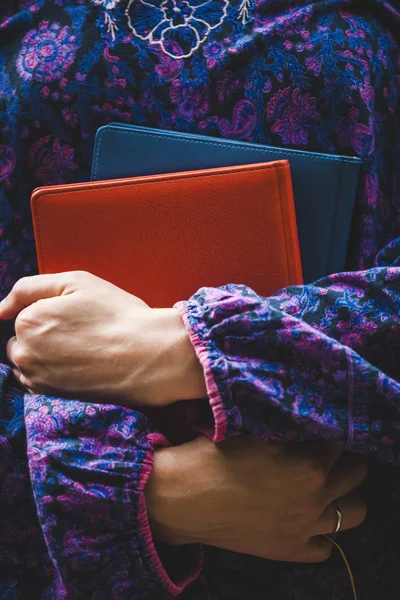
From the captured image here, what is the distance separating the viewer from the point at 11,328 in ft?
3.21

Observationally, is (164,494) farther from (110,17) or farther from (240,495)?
(110,17)

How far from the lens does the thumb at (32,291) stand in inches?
32.4

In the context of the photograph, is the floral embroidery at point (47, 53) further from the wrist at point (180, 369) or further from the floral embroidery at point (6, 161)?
the wrist at point (180, 369)

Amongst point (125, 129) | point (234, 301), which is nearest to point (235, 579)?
point (234, 301)

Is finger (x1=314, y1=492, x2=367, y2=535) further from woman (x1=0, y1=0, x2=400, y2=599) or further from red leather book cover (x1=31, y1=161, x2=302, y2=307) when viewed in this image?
red leather book cover (x1=31, y1=161, x2=302, y2=307)

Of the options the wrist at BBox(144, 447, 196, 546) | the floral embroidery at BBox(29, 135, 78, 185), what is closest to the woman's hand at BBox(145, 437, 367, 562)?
the wrist at BBox(144, 447, 196, 546)

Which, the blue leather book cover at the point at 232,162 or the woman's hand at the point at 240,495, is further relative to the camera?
the blue leather book cover at the point at 232,162

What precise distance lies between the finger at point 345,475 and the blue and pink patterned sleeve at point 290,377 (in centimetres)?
8

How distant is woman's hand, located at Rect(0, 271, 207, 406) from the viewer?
0.76 m

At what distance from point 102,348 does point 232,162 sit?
33cm

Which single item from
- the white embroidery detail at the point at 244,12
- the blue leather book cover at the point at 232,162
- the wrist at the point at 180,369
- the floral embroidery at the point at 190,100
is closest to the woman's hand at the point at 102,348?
the wrist at the point at 180,369

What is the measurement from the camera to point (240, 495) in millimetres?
739

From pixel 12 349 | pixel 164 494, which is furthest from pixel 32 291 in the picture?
pixel 164 494

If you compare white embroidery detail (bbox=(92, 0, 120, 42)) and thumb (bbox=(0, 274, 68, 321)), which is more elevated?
white embroidery detail (bbox=(92, 0, 120, 42))
